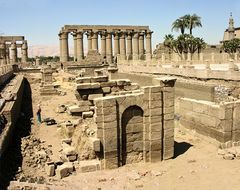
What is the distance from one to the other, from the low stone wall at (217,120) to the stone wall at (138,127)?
106 inches

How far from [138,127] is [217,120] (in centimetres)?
390

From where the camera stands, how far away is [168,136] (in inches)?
449

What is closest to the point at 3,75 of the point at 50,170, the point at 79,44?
the point at 50,170

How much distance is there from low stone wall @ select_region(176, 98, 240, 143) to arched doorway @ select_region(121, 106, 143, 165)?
3.76m

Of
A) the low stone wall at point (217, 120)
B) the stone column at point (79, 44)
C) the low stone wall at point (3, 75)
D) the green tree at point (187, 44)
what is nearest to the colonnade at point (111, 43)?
the stone column at point (79, 44)

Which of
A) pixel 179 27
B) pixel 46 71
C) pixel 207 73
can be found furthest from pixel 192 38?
pixel 207 73

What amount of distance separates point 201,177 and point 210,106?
4478mm

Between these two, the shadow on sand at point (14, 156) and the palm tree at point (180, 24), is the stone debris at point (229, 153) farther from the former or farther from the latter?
the palm tree at point (180, 24)

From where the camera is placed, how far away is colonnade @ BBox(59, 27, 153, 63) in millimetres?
59344

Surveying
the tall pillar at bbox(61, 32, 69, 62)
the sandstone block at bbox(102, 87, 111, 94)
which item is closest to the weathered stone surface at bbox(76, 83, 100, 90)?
the sandstone block at bbox(102, 87, 111, 94)

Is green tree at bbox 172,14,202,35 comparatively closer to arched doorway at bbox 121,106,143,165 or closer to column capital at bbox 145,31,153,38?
column capital at bbox 145,31,153,38

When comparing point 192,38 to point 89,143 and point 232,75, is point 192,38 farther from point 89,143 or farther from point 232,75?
point 89,143

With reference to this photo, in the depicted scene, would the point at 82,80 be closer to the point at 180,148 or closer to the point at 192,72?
the point at 180,148

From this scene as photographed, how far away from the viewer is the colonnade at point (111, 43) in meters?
59.3
